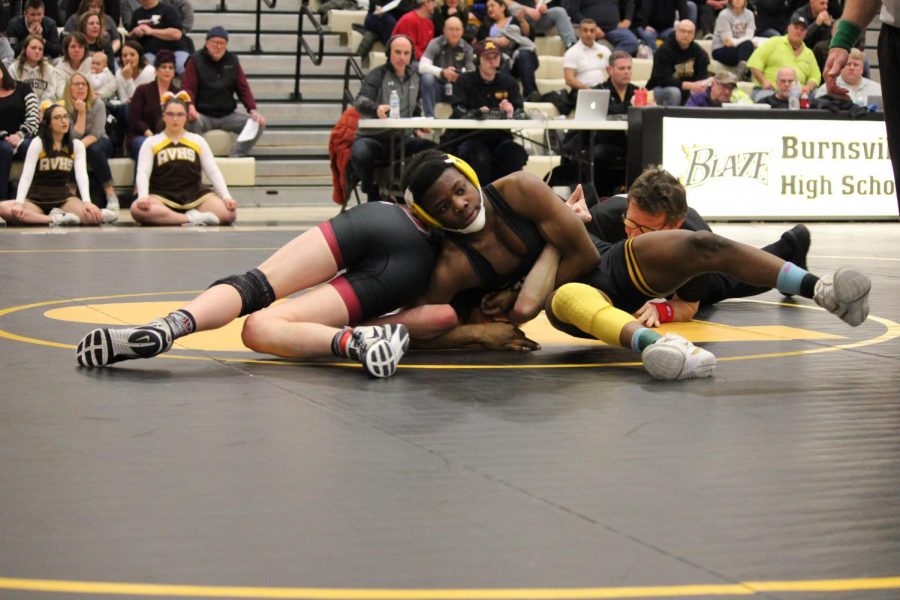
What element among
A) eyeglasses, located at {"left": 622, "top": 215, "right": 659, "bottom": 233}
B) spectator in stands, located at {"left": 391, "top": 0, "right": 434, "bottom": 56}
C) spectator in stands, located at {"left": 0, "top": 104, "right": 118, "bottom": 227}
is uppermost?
spectator in stands, located at {"left": 391, "top": 0, "right": 434, "bottom": 56}

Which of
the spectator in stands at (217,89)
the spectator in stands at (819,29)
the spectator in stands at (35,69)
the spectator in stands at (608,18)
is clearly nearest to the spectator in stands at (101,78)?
the spectator in stands at (35,69)

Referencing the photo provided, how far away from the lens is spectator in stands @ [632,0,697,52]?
14.7m

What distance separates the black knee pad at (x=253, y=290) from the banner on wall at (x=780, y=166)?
6713mm

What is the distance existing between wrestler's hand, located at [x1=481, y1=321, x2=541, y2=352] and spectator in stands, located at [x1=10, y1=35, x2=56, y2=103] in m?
7.58

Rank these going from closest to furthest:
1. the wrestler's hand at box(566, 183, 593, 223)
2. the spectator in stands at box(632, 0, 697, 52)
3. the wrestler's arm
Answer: the wrestler's arm < the wrestler's hand at box(566, 183, 593, 223) < the spectator in stands at box(632, 0, 697, 52)

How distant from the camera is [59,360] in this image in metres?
4.12

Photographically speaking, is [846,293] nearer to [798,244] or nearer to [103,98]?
[798,244]

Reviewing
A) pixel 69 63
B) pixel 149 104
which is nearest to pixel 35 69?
pixel 69 63

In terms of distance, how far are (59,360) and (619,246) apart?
5.80 feet

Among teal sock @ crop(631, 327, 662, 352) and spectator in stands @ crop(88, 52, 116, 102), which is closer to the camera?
teal sock @ crop(631, 327, 662, 352)

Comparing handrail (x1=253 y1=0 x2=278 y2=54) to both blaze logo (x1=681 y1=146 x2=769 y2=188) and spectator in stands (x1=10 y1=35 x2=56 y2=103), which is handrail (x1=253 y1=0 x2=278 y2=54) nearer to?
spectator in stands (x1=10 y1=35 x2=56 y2=103)

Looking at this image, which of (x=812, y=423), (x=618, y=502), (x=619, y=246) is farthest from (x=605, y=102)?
(x=618, y=502)

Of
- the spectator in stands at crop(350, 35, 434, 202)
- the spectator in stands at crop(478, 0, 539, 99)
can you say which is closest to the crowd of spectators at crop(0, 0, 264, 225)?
the spectator in stands at crop(350, 35, 434, 202)

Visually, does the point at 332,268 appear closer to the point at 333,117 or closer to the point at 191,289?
the point at 191,289
